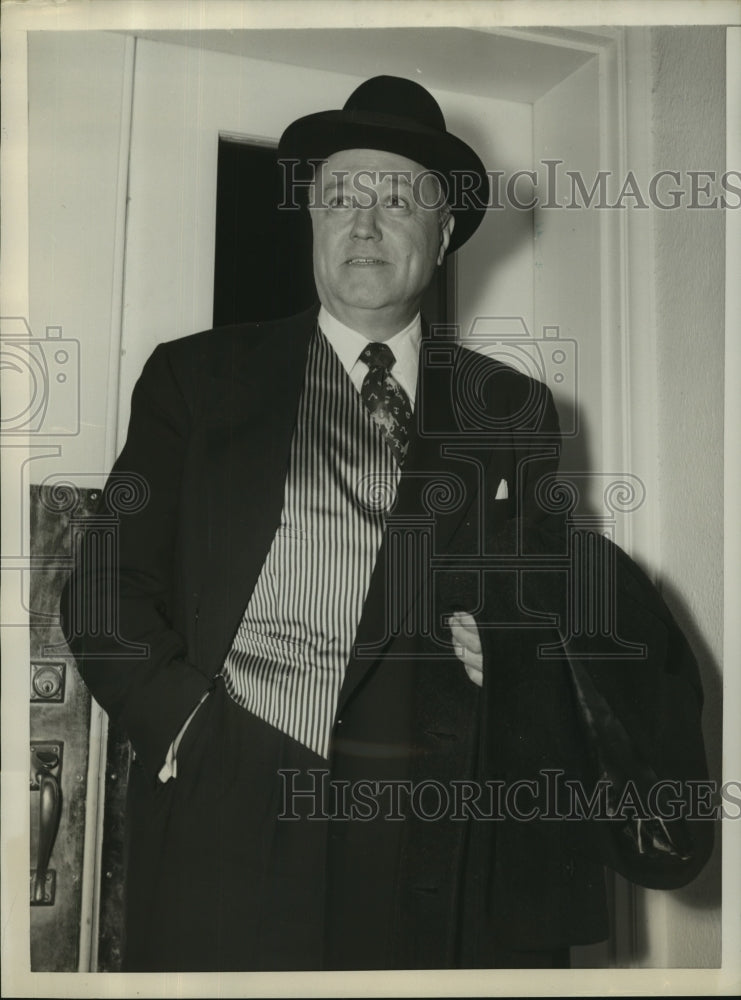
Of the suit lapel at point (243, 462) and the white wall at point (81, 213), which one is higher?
the white wall at point (81, 213)

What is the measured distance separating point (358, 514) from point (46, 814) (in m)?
0.52

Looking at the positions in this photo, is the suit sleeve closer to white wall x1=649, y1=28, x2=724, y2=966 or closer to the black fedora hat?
the black fedora hat

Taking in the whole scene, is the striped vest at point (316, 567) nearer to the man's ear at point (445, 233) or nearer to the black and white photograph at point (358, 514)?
the black and white photograph at point (358, 514)

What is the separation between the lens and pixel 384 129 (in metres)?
1.15

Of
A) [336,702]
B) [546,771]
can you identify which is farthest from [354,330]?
[546,771]

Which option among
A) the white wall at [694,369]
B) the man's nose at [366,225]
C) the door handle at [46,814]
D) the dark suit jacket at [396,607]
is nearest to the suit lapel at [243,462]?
the dark suit jacket at [396,607]

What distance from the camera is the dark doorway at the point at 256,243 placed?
116 cm

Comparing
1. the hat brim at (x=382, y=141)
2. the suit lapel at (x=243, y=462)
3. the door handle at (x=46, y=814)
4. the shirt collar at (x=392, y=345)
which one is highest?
the hat brim at (x=382, y=141)

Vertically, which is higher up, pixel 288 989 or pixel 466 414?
pixel 466 414

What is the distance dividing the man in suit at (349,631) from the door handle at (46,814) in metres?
0.09

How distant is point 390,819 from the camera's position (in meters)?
1.14

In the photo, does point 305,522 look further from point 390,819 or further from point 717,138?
point 717,138

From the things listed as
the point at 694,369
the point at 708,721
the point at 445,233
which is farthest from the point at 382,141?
the point at 708,721

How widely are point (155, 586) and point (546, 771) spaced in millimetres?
520
